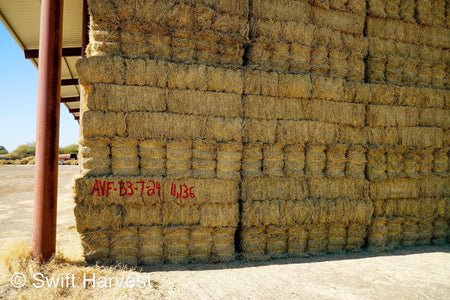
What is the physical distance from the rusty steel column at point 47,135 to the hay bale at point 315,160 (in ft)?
15.7

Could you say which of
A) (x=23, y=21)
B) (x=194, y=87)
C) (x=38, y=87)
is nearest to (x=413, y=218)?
(x=194, y=87)

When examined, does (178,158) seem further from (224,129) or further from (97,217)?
(97,217)

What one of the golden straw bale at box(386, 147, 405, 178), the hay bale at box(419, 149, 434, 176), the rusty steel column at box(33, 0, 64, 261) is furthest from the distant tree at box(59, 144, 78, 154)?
the hay bale at box(419, 149, 434, 176)

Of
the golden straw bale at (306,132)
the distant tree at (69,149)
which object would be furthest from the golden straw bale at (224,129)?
the distant tree at (69,149)

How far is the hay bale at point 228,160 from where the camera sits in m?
6.15

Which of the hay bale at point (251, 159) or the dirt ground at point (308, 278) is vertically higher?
the hay bale at point (251, 159)

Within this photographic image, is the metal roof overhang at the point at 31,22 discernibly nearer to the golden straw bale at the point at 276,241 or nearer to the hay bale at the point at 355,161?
the golden straw bale at the point at 276,241

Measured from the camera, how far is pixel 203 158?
6.06 metres

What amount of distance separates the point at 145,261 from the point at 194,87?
10.8 feet

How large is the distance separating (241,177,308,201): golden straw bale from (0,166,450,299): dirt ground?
125 cm

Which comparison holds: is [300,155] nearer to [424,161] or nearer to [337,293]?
[337,293]

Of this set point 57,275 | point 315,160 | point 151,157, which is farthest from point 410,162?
point 57,275

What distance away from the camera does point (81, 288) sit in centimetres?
456

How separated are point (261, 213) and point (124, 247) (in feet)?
8.58
